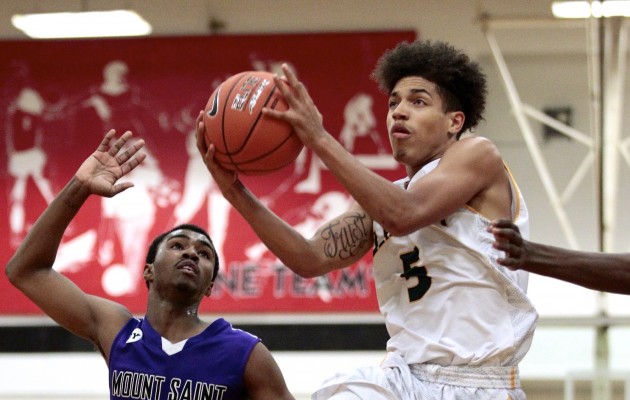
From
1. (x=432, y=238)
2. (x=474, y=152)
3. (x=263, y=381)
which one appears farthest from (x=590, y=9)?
(x=432, y=238)

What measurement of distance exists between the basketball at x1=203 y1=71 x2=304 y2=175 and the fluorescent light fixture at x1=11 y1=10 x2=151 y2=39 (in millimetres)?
5505

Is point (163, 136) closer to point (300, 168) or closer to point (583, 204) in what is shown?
point (300, 168)

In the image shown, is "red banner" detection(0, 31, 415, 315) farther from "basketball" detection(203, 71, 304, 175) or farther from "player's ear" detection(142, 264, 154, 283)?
"basketball" detection(203, 71, 304, 175)

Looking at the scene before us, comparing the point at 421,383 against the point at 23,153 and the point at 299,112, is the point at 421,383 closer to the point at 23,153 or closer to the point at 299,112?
the point at 299,112

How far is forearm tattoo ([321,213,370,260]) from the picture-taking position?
11.5 feet

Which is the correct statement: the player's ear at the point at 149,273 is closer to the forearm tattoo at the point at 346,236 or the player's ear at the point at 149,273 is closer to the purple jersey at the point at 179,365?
the purple jersey at the point at 179,365

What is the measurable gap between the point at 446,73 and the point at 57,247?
1688 millimetres

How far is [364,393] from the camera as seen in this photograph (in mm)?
3012

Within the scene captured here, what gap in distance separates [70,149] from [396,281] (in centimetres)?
610

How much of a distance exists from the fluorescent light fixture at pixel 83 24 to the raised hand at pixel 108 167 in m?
5.01

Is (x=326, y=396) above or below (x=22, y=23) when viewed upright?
below

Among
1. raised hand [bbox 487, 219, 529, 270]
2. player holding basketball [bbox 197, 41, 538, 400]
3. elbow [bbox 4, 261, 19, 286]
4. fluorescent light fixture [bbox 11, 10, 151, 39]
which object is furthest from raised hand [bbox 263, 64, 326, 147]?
fluorescent light fixture [bbox 11, 10, 151, 39]

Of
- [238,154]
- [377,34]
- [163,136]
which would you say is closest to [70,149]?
[163,136]

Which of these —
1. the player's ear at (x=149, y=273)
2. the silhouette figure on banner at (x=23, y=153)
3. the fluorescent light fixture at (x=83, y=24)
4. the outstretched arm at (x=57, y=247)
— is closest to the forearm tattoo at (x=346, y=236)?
the outstretched arm at (x=57, y=247)
